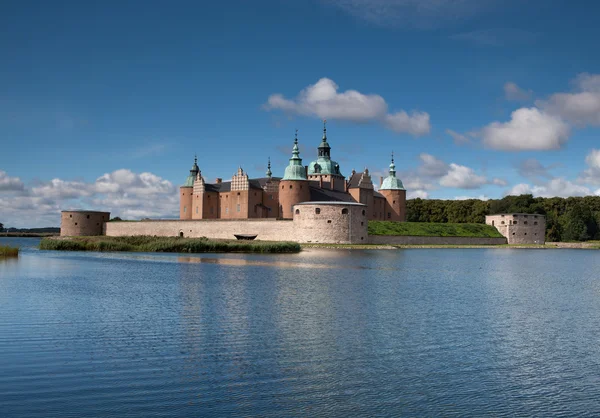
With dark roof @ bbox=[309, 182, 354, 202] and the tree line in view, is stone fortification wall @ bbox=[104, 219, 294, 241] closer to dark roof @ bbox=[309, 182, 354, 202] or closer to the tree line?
dark roof @ bbox=[309, 182, 354, 202]

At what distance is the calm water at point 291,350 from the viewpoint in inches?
283

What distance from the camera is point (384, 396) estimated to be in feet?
24.5

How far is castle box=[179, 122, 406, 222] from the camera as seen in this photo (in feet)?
174

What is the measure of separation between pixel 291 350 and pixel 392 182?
54626 millimetres

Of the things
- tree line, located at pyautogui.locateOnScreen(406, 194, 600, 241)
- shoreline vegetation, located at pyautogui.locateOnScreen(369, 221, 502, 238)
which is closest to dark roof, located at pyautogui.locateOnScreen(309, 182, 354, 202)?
shoreline vegetation, located at pyautogui.locateOnScreen(369, 221, 502, 238)

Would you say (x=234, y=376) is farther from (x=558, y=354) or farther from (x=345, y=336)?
(x=558, y=354)

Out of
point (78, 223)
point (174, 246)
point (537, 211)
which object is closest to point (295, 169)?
point (174, 246)

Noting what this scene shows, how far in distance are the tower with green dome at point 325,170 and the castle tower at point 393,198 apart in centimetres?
525

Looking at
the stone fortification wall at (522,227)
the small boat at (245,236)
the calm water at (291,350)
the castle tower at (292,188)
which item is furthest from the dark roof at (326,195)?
the calm water at (291,350)

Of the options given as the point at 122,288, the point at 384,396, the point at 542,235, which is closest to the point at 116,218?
the point at 542,235

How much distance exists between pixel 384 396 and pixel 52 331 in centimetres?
648

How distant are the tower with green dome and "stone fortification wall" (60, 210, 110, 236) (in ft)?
75.6

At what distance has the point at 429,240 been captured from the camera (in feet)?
176

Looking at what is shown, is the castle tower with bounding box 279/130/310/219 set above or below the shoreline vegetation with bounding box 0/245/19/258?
above
